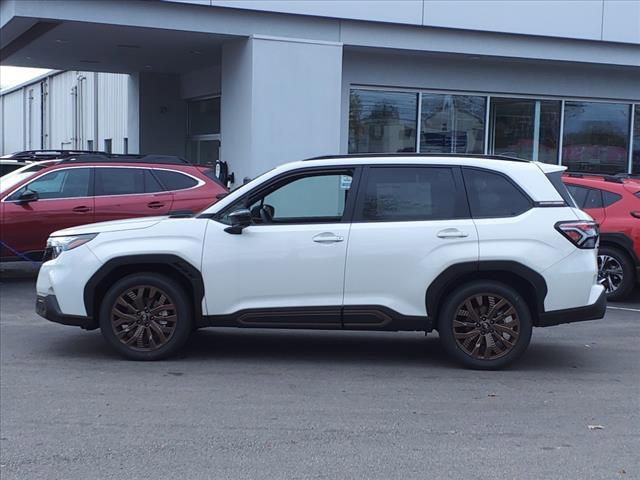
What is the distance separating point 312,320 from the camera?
24.1 feet

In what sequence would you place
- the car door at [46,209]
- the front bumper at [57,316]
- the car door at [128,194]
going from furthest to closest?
the car door at [128,194]
the car door at [46,209]
the front bumper at [57,316]

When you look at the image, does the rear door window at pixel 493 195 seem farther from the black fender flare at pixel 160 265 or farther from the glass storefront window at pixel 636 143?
the glass storefront window at pixel 636 143

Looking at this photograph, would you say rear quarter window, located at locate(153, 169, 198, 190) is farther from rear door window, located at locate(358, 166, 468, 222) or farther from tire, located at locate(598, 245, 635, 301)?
tire, located at locate(598, 245, 635, 301)

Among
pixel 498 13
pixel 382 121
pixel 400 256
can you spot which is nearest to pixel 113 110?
pixel 382 121

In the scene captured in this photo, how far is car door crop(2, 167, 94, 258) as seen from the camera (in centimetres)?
1182

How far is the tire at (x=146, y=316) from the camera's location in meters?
7.41

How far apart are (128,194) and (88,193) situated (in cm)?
58

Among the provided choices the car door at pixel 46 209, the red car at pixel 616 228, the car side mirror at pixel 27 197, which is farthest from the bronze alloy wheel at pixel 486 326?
the car side mirror at pixel 27 197

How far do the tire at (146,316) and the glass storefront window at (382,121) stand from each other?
33.4 ft

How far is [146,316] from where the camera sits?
7469mm

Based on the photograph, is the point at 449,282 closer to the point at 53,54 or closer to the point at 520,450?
the point at 520,450

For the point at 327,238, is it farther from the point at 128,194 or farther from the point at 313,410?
the point at 128,194

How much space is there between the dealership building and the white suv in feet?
25.6

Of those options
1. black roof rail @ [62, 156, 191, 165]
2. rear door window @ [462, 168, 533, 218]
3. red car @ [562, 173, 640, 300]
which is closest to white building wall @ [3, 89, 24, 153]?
black roof rail @ [62, 156, 191, 165]
